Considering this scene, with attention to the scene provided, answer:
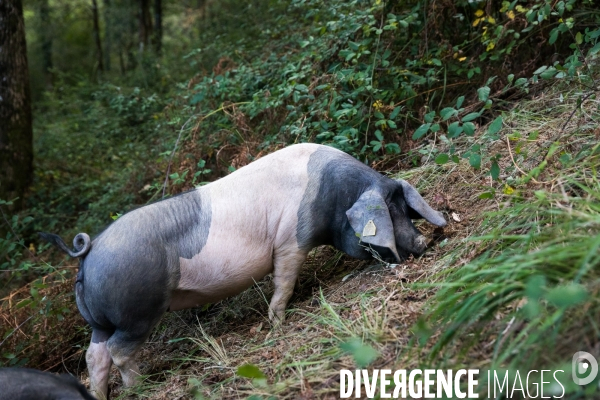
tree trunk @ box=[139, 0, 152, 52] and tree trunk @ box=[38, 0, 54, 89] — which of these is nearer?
tree trunk @ box=[139, 0, 152, 52]

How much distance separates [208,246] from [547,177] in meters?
2.15

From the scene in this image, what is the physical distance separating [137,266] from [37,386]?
0.91 metres

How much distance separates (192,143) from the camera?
6.57 metres

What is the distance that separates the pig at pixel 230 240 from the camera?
4.05 metres

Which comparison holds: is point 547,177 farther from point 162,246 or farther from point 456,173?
point 162,246

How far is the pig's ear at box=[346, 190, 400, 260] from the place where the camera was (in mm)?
4031

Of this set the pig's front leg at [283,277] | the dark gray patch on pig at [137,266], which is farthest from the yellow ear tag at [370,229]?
the dark gray patch on pig at [137,266]

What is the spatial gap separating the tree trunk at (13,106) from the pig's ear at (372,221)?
5117mm

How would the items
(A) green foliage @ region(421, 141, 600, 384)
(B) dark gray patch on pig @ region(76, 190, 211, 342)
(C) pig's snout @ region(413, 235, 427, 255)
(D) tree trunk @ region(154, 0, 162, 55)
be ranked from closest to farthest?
(A) green foliage @ region(421, 141, 600, 384)
(B) dark gray patch on pig @ region(76, 190, 211, 342)
(C) pig's snout @ region(413, 235, 427, 255)
(D) tree trunk @ region(154, 0, 162, 55)

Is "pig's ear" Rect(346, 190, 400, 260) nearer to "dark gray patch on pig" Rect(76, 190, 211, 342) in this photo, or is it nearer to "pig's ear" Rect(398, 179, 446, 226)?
"pig's ear" Rect(398, 179, 446, 226)

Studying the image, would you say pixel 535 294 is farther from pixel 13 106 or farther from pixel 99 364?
pixel 13 106

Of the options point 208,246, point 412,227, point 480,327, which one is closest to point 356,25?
point 412,227

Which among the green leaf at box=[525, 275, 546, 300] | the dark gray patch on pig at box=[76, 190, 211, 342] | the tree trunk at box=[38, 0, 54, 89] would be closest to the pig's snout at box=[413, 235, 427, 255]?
the dark gray patch on pig at box=[76, 190, 211, 342]

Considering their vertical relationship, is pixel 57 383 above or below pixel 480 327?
below
